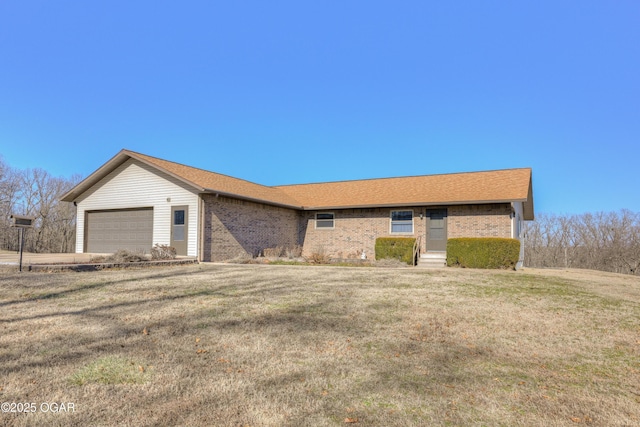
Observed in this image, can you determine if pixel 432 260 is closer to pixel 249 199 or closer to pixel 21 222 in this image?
pixel 249 199

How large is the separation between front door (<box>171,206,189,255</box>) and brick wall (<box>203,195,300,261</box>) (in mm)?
1166

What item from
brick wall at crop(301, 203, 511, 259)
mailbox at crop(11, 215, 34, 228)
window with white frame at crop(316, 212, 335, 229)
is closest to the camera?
mailbox at crop(11, 215, 34, 228)

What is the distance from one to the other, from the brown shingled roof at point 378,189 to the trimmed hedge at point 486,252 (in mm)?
2864

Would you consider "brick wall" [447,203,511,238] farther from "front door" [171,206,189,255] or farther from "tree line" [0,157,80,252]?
"tree line" [0,157,80,252]

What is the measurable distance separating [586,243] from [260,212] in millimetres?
29461

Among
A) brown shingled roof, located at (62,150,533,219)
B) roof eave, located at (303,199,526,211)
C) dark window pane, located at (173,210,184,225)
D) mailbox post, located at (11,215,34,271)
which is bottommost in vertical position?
mailbox post, located at (11,215,34,271)

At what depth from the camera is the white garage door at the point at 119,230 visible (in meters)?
17.0

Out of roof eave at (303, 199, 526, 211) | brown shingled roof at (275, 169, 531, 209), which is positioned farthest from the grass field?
brown shingled roof at (275, 169, 531, 209)

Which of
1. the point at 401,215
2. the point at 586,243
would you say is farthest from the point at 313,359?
the point at 586,243

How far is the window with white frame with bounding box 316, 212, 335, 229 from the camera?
20656 mm

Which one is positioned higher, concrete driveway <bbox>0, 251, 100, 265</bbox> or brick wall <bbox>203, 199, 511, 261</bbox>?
brick wall <bbox>203, 199, 511, 261</bbox>

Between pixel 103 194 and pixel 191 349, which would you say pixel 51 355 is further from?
pixel 103 194

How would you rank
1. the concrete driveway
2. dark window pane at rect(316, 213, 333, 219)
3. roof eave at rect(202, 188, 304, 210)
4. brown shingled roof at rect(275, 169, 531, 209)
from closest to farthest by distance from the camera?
the concrete driveway, roof eave at rect(202, 188, 304, 210), brown shingled roof at rect(275, 169, 531, 209), dark window pane at rect(316, 213, 333, 219)

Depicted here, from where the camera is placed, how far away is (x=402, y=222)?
18.7 m
